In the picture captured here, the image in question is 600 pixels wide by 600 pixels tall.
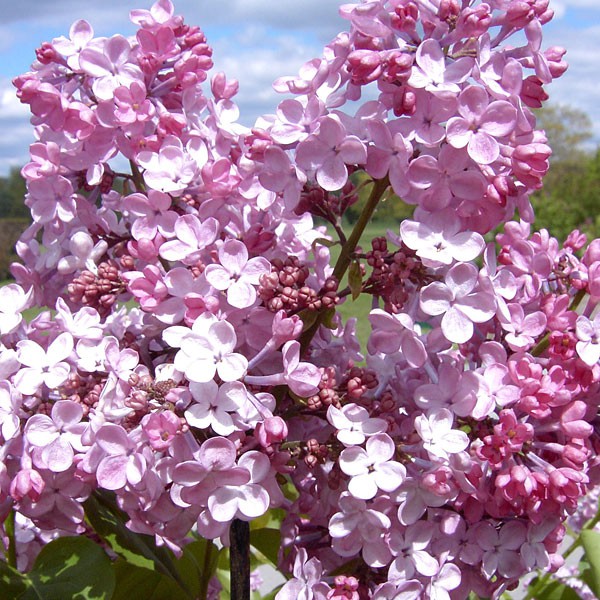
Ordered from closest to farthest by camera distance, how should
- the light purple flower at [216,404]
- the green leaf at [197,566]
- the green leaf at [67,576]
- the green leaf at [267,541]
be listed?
the light purple flower at [216,404] < the green leaf at [67,576] < the green leaf at [197,566] < the green leaf at [267,541]

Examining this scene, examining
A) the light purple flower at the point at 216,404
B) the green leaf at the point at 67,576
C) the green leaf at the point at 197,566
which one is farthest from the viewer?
the green leaf at the point at 197,566

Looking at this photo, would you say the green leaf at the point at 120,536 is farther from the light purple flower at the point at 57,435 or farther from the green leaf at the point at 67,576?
the light purple flower at the point at 57,435

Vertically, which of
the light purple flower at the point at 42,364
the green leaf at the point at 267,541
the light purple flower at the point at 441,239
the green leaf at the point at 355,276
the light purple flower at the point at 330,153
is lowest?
the green leaf at the point at 267,541

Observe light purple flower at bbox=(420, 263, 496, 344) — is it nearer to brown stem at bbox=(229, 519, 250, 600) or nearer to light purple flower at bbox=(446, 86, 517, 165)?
light purple flower at bbox=(446, 86, 517, 165)

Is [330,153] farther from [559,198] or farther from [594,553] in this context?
[559,198]

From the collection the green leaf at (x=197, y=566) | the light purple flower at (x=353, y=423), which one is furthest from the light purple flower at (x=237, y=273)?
the green leaf at (x=197, y=566)

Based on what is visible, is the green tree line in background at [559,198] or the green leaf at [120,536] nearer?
the green leaf at [120,536]
